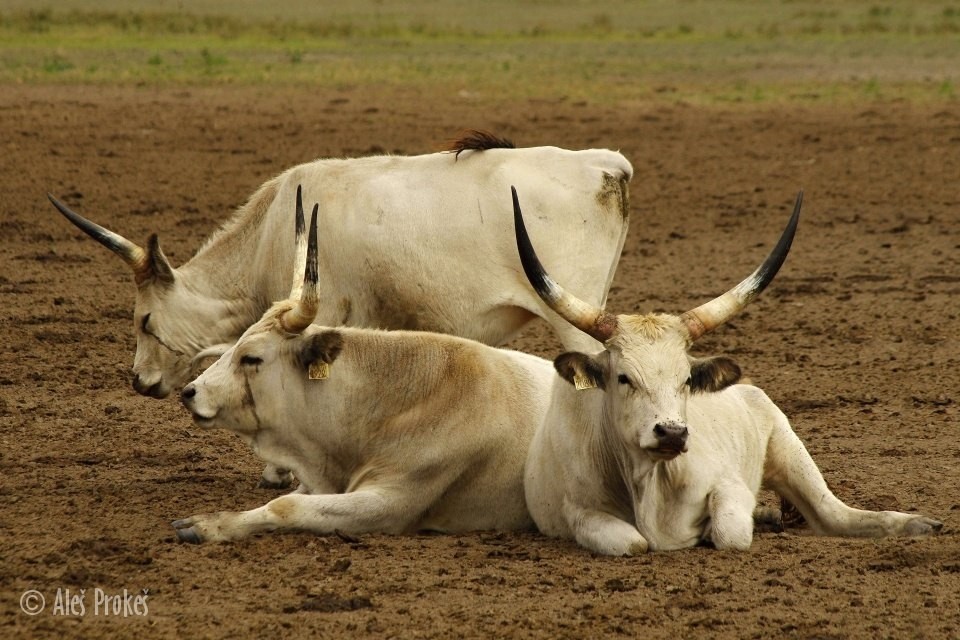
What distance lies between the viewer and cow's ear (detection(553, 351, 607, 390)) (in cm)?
652

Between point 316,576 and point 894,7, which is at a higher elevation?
point 894,7

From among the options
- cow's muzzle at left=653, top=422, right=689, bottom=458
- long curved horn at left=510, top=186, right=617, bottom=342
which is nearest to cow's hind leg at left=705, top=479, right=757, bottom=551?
cow's muzzle at left=653, top=422, right=689, bottom=458

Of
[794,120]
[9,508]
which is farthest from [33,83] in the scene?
[9,508]

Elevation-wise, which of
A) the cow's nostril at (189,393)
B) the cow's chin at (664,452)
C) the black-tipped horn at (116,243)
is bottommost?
the cow's nostril at (189,393)

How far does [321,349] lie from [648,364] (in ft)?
5.26

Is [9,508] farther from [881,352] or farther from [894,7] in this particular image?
[894,7]

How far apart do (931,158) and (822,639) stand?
1282cm

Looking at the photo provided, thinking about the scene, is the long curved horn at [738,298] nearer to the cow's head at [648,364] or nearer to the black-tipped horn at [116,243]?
the cow's head at [648,364]

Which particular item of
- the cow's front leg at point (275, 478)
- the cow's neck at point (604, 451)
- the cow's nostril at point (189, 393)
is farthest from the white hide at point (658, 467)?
the cow's nostril at point (189, 393)

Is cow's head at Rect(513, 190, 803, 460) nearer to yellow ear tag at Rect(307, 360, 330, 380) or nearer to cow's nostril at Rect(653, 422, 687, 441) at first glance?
cow's nostril at Rect(653, 422, 687, 441)

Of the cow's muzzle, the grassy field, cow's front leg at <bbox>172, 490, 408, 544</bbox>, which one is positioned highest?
the grassy field

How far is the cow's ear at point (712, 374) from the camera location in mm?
6598

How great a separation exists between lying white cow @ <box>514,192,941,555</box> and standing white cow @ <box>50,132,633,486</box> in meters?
1.51

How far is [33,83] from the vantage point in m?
21.0
